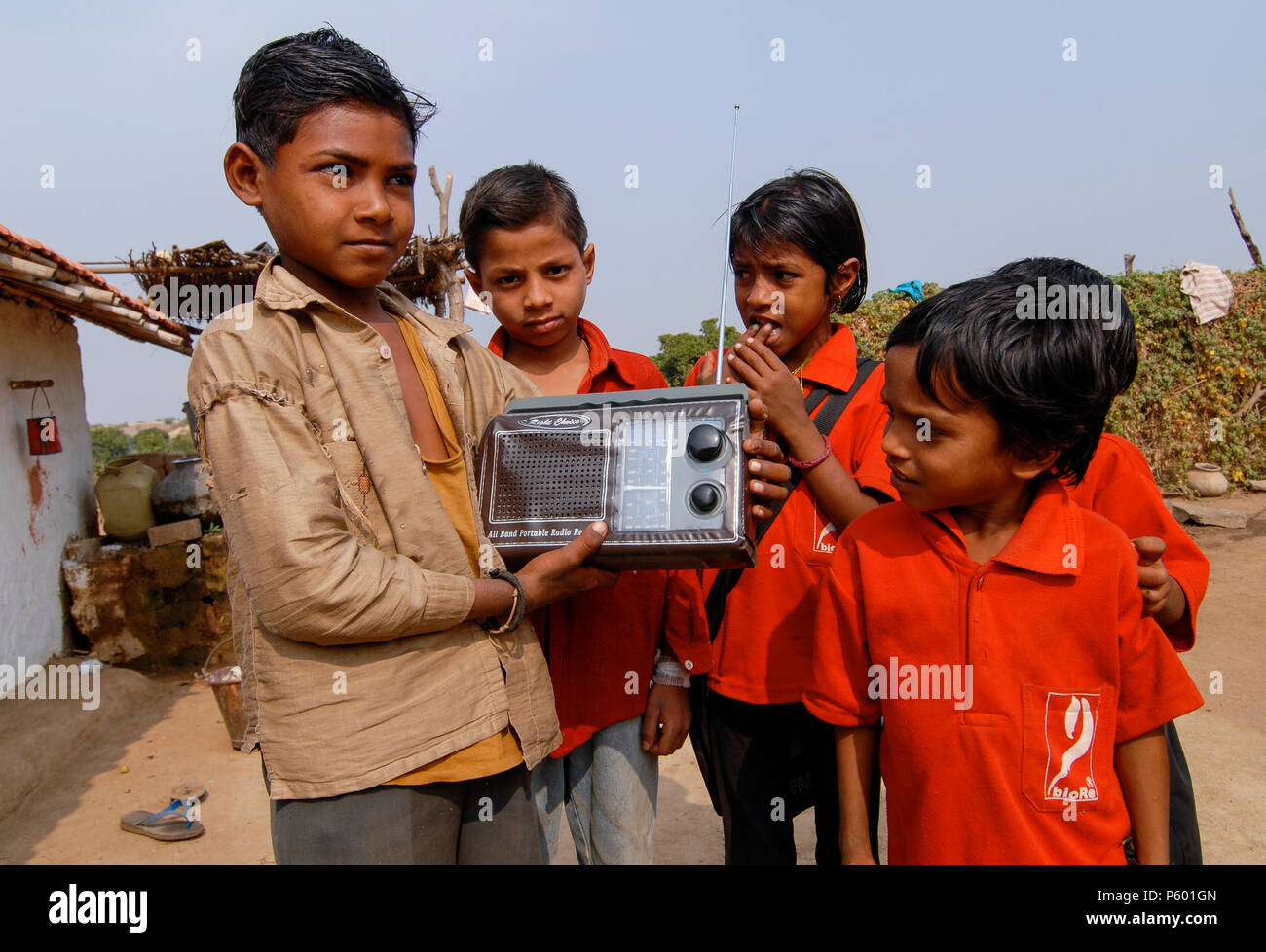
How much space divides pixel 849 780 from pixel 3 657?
206 inches

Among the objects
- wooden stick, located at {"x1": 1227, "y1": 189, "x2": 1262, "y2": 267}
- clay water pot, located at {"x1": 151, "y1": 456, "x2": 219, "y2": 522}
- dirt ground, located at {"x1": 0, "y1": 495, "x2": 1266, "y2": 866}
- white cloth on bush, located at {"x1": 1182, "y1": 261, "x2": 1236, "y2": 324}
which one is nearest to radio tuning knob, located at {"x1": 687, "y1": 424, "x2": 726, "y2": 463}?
dirt ground, located at {"x1": 0, "y1": 495, "x2": 1266, "y2": 866}

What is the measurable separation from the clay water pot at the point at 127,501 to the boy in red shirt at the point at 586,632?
5.06 m

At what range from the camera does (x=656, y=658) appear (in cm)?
180

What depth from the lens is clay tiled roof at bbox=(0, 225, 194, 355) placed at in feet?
13.8

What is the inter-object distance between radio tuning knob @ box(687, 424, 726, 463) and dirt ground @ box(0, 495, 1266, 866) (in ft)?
7.25

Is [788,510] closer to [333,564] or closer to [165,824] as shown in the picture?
[333,564]

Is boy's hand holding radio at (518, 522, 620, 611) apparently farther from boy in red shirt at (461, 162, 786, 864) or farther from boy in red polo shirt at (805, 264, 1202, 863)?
boy in red polo shirt at (805, 264, 1202, 863)

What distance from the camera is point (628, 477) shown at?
1.38 meters

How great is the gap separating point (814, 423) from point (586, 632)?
0.66 m

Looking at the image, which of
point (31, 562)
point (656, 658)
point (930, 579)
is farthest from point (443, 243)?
point (930, 579)

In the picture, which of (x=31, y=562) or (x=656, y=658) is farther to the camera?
(x=31, y=562)

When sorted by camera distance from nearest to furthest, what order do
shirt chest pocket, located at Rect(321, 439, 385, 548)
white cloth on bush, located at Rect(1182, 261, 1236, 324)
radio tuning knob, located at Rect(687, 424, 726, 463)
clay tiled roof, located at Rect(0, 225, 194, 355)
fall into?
shirt chest pocket, located at Rect(321, 439, 385, 548) → radio tuning knob, located at Rect(687, 424, 726, 463) → clay tiled roof, located at Rect(0, 225, 194, 355) → white cloth on bush, located at Rect(1182, 261, 1236, 324)

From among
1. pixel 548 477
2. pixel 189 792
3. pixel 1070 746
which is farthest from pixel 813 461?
pixel 189 792
